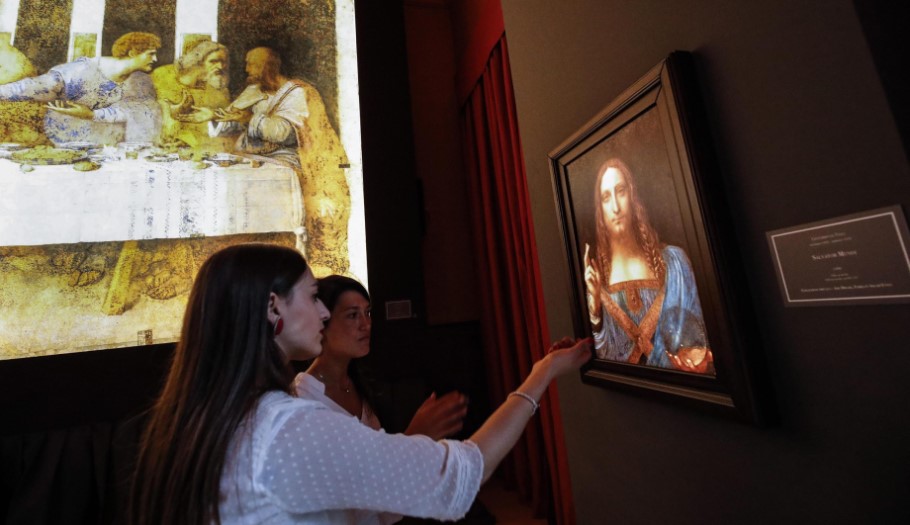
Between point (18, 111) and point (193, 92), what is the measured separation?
99 centimetres

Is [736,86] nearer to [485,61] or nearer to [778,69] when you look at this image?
[778,69]

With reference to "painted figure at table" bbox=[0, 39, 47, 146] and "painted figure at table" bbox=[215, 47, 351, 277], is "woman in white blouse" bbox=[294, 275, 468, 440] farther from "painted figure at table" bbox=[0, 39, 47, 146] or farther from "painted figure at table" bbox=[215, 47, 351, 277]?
"painted figure at table" bbox=[0, 39, 47, 146]

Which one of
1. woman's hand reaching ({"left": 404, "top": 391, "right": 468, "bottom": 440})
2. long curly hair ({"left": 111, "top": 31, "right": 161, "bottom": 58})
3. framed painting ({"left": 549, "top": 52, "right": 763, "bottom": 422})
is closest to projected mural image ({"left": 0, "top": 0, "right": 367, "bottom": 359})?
long curly hair ({"left": 111, "top": 31, "right": 161, "bottom": 58})

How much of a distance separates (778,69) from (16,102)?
3.92m

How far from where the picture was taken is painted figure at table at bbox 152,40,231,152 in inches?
112

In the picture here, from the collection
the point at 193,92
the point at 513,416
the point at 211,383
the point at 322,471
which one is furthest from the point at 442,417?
the point at 193,92

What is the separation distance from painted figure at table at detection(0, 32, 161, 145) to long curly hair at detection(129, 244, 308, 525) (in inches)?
100.0

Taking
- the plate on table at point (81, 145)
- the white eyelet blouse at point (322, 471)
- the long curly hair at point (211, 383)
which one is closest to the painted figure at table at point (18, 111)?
the plate on table at point (81, 145)

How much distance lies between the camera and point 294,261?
41.0 inches

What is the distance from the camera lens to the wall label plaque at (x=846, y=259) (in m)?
0.66

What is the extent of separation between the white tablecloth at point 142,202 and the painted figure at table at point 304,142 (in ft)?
0.38

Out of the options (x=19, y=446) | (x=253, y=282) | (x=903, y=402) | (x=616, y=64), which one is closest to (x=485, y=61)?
(x=616, y=64)

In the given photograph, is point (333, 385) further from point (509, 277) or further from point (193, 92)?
point (193, 92)

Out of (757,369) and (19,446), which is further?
(19,446)
